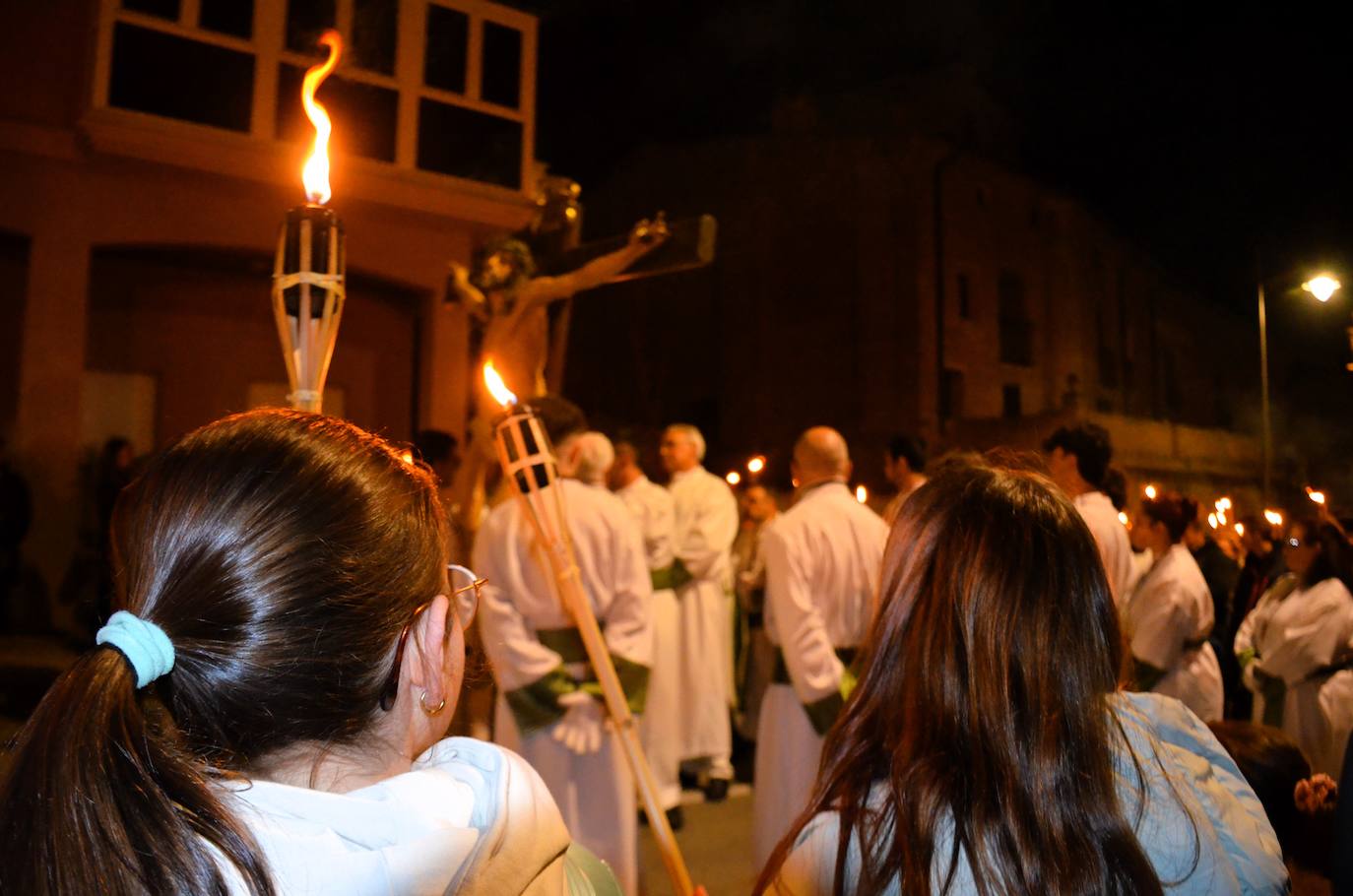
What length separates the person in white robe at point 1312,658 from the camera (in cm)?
530

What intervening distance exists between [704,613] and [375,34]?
8.60 metres

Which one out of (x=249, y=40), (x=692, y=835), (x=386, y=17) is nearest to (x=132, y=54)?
(x=249, y=40)

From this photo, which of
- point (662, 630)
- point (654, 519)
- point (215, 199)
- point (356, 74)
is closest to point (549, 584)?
point (654, 519)

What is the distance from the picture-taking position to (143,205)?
1070 cm

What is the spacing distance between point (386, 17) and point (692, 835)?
1036 cm

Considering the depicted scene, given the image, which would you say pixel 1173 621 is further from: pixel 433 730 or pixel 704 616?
pixel 433 730

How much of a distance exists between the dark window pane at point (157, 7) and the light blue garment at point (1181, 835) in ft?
39.0

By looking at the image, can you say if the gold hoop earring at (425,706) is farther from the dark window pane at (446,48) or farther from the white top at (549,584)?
the dark window pane at (446,48)

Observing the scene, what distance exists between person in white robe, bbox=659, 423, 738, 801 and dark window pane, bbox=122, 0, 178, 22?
25.6ft

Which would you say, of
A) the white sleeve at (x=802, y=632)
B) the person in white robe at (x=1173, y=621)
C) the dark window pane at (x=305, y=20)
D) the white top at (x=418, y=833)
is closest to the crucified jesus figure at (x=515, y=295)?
the white sleeve at (x=802, y=632)

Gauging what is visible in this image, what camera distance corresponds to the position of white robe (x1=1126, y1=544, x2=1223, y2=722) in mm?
5121

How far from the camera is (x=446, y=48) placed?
12.4 metres

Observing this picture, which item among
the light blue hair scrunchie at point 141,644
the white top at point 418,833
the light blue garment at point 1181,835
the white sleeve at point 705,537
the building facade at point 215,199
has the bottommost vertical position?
the light blue garment at point 1181,835

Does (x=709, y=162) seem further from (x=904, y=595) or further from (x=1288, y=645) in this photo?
(x=904, y=595)
